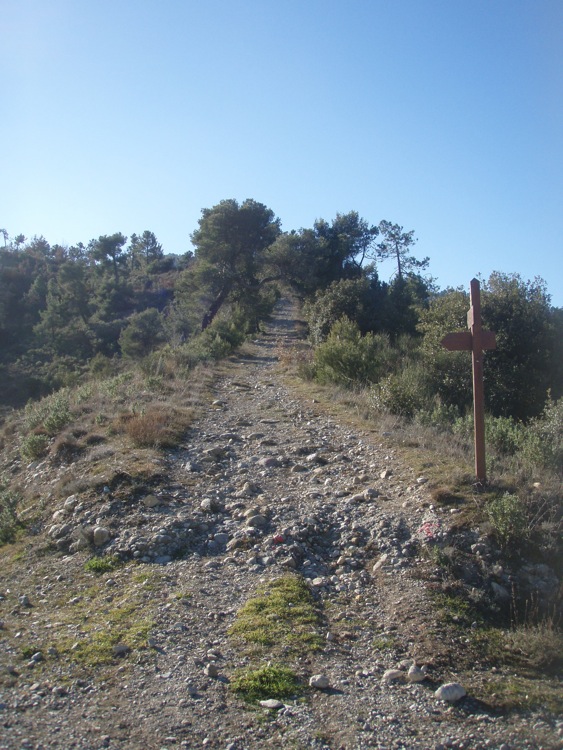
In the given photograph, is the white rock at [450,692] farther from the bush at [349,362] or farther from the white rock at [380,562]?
the bush at [349,362]

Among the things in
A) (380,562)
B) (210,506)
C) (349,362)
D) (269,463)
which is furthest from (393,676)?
(349,362)

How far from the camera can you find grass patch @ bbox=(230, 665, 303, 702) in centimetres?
408

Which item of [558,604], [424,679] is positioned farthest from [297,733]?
[558,604]

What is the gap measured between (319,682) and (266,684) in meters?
0.36

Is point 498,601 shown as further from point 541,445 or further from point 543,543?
point 541,445

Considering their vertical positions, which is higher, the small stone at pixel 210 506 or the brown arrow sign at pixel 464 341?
the brown arrow sign at pixel 464 341

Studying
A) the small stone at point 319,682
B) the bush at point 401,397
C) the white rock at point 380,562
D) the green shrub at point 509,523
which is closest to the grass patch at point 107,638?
the small stone at point 319,682

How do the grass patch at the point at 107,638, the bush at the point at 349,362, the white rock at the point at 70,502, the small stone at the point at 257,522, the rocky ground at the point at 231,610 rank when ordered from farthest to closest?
the bush at the point at 349,362, the white rock at the point at 70,502, the small stone at the point at 257,522, the grass patch at the point at 107,638, the rocky ground at the point at 231,610

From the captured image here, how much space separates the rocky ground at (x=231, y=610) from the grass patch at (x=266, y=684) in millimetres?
88

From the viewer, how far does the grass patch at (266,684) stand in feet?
13.4

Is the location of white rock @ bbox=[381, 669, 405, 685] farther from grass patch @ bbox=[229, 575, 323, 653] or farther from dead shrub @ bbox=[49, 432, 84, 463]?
dead shrub @ bbox=[49, 432, 84, 463]

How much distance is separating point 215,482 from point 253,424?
11.2ft

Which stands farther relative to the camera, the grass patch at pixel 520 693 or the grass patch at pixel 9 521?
the grass patch at pixel 9 521

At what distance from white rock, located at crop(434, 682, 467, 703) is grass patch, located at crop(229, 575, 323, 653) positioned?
96 cm
